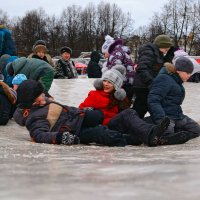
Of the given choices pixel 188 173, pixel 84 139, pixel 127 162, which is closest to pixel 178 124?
pixel 84 139

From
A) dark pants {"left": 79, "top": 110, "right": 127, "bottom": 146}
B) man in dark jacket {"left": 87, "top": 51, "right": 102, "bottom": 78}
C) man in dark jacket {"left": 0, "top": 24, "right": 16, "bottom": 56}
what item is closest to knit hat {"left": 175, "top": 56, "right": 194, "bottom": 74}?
dark pants {"left": 79, "top": 110, "right": 127, "bottom": 146}

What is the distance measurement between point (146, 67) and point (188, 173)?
3956 mm

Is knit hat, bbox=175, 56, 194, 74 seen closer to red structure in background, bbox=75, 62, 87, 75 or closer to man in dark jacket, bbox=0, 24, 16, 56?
man in dark jacket, bbox=0, 24, 16, 56

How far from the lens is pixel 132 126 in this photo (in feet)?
15.5

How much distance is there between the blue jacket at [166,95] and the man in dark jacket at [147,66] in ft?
2.22

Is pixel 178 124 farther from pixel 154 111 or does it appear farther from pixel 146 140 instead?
pixel 146 140

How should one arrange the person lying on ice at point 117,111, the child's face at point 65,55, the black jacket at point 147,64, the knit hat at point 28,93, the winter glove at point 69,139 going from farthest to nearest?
the child's face at point 65,55, the black jacket at point 147,64, the person lying on ice at point 117,111, the knit hat at point 28,93, the winter glove at point 69,139

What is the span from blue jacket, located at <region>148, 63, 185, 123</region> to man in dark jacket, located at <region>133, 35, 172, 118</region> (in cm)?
68

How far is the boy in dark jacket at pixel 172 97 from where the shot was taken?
5.08 m

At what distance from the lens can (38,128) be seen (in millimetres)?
4332

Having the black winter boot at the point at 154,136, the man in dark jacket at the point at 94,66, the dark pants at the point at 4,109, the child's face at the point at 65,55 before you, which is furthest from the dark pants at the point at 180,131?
the man in dark jacket at the point at 94,66

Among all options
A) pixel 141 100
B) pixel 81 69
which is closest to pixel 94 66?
pixel 141 100

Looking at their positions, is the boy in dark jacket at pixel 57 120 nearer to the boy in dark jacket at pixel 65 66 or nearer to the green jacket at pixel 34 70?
the green jacket at pixel 34 70

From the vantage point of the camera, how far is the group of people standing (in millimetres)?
4473
